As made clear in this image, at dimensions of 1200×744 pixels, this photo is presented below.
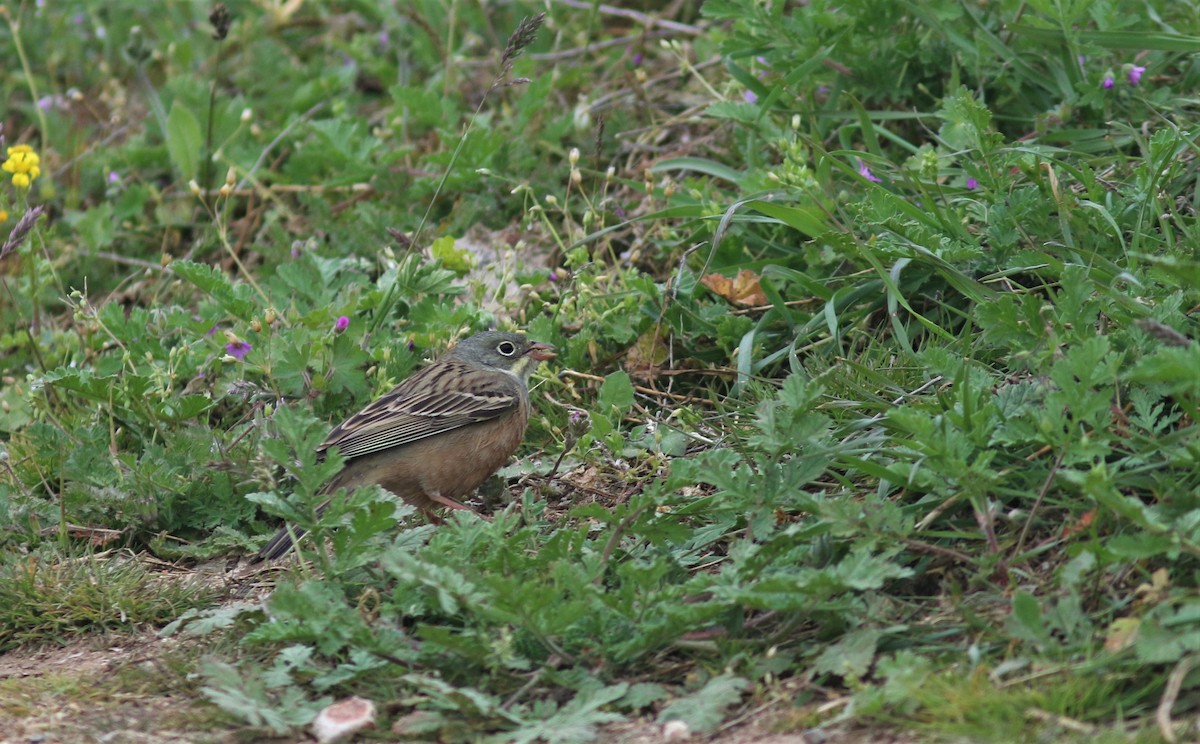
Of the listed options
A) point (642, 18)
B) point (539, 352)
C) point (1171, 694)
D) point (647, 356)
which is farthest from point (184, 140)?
point (1171, 694)

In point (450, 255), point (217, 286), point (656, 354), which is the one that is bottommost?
point (656, 354)

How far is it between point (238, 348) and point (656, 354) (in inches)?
84.3

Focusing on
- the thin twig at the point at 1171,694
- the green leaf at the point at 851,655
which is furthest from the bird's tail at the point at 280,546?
the thin twig at the point at 1171,694

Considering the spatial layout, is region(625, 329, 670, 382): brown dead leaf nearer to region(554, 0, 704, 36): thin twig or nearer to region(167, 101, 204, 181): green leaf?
region(554, 0, 704, 36): thin twig

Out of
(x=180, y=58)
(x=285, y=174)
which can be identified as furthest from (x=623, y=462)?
(x=180, y=58)

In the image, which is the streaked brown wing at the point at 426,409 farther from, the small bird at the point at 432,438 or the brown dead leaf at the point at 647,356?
the brown dead leaf at the point at 647,356

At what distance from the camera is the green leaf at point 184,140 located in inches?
356

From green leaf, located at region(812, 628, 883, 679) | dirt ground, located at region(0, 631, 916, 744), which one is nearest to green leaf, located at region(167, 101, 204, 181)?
dirt ground, located at region(0, 631, 916, 744)

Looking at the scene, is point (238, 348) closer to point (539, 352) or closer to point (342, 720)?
point (539, 352)

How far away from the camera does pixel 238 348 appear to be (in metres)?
6.89

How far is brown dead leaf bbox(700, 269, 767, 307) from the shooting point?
715cm

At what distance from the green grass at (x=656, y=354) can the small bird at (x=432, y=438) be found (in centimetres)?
21

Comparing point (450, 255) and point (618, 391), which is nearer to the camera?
point (618, 391)

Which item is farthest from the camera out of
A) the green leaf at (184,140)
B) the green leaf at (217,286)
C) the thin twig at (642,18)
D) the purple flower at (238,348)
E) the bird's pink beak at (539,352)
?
the thin twig at (642,18)
